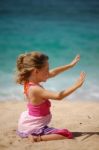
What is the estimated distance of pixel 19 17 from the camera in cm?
1341

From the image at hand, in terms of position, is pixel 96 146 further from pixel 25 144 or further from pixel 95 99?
pixel 95 99

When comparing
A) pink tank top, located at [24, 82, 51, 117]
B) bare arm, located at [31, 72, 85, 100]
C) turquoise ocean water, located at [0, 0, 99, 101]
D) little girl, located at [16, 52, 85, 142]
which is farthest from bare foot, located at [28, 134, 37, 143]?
turquoise ocean water, located at [0, 0, 99, 101]

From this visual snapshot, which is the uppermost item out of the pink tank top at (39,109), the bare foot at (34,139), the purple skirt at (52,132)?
the pink tank top at (39,109)

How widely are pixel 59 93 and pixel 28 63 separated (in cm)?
50

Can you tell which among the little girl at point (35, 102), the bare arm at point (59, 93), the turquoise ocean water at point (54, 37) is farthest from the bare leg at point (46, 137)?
the turquoise ocean water at point (54, 37)

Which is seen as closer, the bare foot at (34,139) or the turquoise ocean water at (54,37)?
the bare foot at (34,139)

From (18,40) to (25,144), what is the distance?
275 inches

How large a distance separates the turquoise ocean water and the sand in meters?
0.65

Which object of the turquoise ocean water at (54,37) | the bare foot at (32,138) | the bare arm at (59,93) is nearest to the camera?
the bare arm at (59,93)

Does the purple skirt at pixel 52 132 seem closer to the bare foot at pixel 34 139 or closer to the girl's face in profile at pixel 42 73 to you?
the bare foot at pixel 34 139

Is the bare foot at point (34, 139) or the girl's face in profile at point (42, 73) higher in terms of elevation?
the girl's face in profile at point (42, 73)

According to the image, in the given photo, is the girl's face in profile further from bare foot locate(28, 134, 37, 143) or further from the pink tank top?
bare foot locate(28, 134, 37, 143)

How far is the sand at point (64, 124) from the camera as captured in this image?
3.59m

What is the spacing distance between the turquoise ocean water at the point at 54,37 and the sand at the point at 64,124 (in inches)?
25.6
